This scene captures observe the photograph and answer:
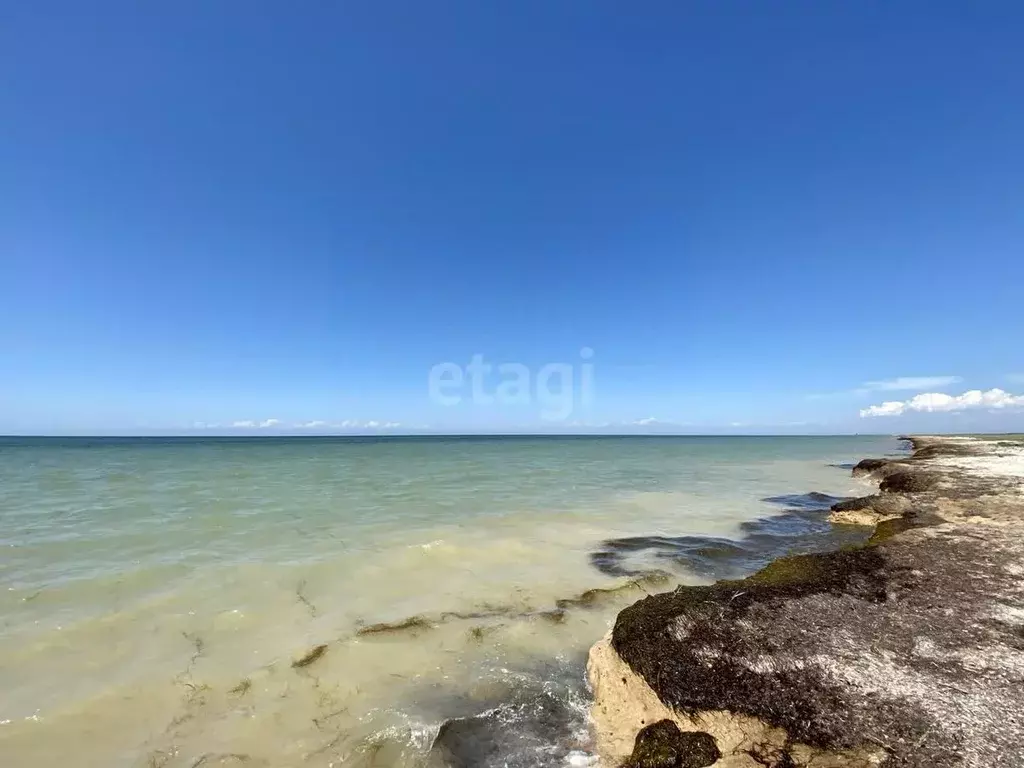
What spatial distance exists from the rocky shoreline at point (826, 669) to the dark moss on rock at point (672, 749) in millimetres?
12

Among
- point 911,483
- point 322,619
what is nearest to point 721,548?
point 322,619

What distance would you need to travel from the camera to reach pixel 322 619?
8125 mm

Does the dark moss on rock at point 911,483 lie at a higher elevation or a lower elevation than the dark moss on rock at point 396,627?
higher

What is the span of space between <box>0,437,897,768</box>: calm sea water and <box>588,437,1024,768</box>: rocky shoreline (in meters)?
0.93

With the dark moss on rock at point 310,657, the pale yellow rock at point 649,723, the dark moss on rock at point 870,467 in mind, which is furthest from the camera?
the dark moss on rock at point 870,467

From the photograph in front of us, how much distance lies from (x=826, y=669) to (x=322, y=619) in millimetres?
7320

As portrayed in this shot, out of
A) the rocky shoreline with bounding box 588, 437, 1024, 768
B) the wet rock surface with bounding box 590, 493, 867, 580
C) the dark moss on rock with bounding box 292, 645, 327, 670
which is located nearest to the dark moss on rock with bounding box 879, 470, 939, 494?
the wet rock surface with bounding box 590, 493, 867, 580

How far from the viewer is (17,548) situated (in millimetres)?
11711

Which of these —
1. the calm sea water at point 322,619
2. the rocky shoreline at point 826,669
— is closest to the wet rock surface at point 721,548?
the calm sea water at point 322,619

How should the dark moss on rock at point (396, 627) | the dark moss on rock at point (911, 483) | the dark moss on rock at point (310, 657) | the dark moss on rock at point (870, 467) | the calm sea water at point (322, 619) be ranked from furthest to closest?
the dark moss on rock at point (870, 467) < the dark moss on rock at point (911, 483) < the dark moss on rock at point (396, 627) < the dark moss on rock at point (310, 657) < the calm sea water at point (322, 619)

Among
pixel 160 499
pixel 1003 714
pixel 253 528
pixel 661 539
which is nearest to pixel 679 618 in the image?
pixel 1003 714

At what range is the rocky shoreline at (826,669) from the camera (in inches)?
150

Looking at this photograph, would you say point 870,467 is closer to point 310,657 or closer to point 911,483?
point 911,483

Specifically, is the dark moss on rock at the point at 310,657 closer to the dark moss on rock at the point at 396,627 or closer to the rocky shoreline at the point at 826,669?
the dark moss on rock at the point at 396,627
